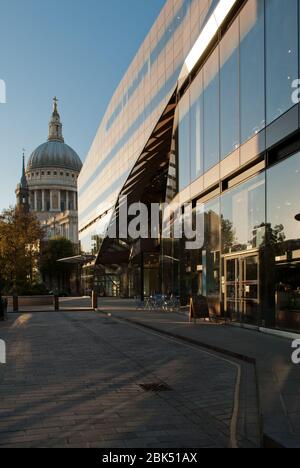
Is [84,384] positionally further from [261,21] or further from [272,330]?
[261,21]

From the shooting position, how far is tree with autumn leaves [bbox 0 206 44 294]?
41844mm

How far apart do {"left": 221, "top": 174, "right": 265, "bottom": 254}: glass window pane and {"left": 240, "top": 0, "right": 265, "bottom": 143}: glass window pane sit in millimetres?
1614

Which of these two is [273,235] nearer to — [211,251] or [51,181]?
[211,251]

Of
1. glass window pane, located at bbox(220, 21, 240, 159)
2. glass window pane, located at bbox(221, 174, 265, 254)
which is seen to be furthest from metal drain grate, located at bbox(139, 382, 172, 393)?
glass window pane, located at bbox(220, 21, 240, 159)

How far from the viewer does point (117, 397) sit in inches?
294

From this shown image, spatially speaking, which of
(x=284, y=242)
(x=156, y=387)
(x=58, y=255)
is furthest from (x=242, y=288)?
(x=58, y=255)

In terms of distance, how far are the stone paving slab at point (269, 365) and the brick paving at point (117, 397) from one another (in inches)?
11.2

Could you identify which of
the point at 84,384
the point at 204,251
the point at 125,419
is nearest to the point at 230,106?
the point at 204,251

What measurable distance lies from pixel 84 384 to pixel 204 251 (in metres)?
13.6

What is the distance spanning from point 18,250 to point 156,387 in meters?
35.8

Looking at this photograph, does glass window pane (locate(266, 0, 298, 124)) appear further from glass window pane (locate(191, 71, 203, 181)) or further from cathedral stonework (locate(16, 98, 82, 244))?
cathedral stonework (locate(16, 98, 82, 244))

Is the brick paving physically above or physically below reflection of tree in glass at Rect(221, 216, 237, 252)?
below

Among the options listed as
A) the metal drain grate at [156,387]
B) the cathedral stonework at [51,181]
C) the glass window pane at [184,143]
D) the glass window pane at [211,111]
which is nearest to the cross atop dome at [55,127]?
the cathedral stonework at [51,181]

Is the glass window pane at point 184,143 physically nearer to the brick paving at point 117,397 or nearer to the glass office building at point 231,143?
the glass office building at point 231,143
